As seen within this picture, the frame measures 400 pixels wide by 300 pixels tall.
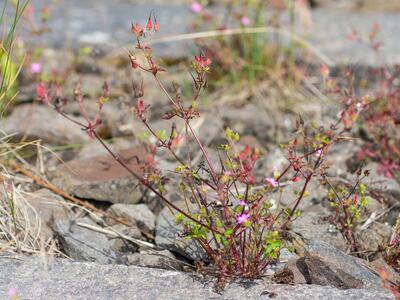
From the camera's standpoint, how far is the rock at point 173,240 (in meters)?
2.55

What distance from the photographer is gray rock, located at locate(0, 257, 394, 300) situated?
222 centimetres

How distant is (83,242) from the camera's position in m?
2.66

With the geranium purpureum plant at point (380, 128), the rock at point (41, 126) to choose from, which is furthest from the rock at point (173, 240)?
the rock at point (41, 126)

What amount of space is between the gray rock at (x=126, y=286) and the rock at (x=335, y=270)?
0.07 m

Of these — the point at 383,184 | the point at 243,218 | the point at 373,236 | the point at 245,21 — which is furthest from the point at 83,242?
the point at 245,21

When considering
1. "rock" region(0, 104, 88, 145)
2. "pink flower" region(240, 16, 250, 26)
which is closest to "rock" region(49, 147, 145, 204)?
"rock" region(0, 104, 88, 145)

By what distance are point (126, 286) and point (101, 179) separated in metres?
0.95

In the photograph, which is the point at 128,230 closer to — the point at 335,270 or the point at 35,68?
the point at 335,270

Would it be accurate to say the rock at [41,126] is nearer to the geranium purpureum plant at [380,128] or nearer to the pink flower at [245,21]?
the pink flower at [245,21]

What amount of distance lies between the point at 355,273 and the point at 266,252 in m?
0.36

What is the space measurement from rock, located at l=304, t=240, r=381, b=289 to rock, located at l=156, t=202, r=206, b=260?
0.38m

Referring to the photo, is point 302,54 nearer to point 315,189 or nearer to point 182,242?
point 315,189

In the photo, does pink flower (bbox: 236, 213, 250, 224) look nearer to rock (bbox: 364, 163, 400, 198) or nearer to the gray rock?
the gray rock

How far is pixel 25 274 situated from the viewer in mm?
2338
